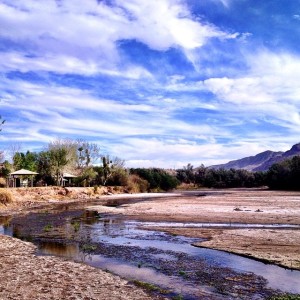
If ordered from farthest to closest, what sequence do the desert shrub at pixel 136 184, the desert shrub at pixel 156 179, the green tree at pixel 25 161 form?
the desert shrub at pixel 156 179 → the desert shrub at pixel 136 184 → the green tree at pixel 25 161

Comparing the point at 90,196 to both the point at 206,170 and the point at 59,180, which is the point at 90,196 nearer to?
the point at 59,180

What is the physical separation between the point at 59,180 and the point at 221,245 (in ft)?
238

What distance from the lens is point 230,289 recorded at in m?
12.8

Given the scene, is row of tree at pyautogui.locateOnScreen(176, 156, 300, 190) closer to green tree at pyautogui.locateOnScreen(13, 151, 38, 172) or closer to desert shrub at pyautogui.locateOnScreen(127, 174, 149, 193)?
desert shrub at pyautogui.locateOnScreen(127, 174, 149, 193)

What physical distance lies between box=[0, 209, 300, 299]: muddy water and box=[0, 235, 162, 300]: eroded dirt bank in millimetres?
1114

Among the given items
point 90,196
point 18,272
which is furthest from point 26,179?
point 18,272

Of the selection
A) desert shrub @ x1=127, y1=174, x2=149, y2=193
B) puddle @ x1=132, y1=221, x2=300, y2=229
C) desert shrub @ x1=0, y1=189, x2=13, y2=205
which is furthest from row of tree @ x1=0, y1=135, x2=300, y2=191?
puddle @ x1=132, y1=221, x2=300, y2=229

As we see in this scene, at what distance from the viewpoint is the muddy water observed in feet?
42.5

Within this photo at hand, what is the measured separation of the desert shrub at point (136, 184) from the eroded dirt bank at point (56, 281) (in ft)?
290

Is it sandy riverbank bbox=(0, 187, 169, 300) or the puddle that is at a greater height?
sandy riverbank bbox=(0, 187, 169, 300)

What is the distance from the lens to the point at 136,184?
360 ft

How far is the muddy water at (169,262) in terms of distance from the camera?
13.0 metres

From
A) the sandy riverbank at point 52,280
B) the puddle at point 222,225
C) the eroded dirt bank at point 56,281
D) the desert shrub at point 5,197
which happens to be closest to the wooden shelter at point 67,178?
the desert shrub at point 5,197

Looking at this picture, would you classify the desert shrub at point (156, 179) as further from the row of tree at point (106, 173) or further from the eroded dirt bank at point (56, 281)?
the eroded dirt bank at point (56, 281)
